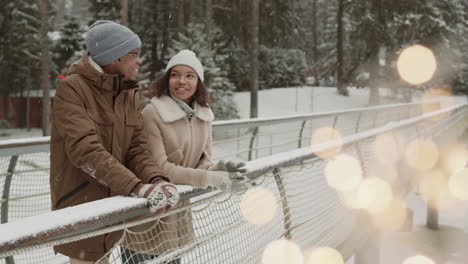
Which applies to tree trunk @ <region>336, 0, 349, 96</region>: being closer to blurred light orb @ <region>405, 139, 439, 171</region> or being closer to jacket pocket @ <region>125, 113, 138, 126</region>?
blurred light orb @ <region>405, 139, 439, 171</region>

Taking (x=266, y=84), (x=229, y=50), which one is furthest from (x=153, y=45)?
(x=266, y=84)

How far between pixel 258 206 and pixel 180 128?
614mm

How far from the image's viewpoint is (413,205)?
919 centimetres

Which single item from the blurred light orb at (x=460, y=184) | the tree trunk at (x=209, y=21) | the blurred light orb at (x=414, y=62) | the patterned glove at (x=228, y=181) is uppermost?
the tree trunk at (x=209, y=21)

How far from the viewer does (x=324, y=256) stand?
3.48m

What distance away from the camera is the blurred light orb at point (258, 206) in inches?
102

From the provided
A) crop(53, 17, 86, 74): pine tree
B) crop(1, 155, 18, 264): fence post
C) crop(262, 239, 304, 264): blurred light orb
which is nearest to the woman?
crop(262, 239, 304, 264): blurred light orb

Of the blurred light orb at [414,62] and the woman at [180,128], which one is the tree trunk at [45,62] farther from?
the blurred light orb at [414,62]

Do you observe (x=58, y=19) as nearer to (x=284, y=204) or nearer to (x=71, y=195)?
(x=284, y=204)

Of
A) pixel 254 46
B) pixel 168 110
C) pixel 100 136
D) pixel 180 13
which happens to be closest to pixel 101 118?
pixel 100 136

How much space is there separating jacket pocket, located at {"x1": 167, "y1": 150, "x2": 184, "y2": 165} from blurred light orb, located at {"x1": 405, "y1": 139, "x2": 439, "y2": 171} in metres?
3.82

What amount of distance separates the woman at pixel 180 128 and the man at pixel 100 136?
0.15 metres

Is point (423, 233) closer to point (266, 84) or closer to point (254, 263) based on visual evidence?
point (254, 263)

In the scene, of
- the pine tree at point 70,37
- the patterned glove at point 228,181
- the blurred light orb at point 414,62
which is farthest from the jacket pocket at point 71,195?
the pine tree at point 70,37
